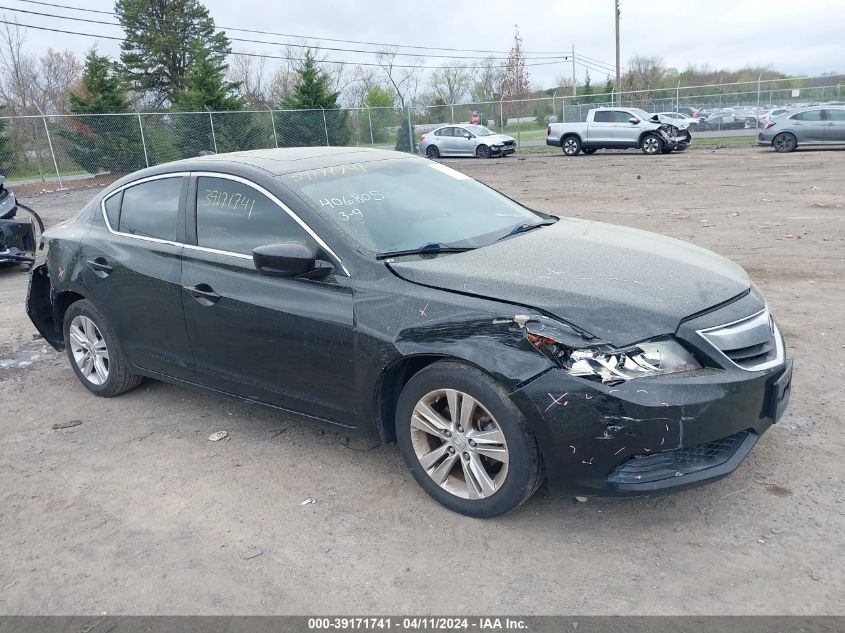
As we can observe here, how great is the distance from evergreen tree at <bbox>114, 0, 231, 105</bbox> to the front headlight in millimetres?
40548

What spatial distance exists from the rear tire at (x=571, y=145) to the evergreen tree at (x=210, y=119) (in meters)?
12.0

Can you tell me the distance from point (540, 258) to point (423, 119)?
35.5 m

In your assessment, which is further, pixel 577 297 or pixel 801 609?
pixel 577 297

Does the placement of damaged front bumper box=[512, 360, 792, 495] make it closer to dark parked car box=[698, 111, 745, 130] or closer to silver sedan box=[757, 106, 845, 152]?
silver sedan box=[757, 106, 845, 152]

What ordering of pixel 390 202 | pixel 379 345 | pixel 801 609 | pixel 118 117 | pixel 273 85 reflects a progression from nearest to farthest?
pixel 801 609 < pixel 379 345 < pixel 390 202 < pixel 118 117 < pixel 273 85

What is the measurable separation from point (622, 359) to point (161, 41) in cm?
4274

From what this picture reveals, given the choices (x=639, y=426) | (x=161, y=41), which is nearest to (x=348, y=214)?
(x=639, y=426)

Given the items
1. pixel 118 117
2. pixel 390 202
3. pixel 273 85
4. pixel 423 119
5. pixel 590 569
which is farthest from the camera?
pixel 273 85

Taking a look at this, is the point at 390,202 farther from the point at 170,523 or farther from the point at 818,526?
the point at 818,526

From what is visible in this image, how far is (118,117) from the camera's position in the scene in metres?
24.9

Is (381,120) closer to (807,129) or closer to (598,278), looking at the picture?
(807,129)

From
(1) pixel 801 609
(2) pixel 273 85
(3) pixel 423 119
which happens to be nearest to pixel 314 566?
(1) pixel 801 609

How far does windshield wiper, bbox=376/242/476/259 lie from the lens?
12.2 feet

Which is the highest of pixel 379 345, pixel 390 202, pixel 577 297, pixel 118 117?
pixel 118 117
